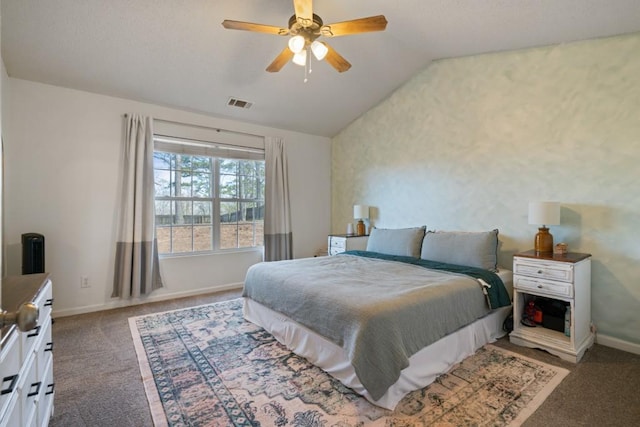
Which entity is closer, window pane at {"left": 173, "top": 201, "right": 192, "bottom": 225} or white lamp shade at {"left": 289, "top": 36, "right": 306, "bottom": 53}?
white lamp shade at {"left": 289, "top": 36, "right": 306, "bottom": 53}

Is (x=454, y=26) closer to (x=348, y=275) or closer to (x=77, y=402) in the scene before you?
(x=348, y=275)

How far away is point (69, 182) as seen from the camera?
11.7 ft

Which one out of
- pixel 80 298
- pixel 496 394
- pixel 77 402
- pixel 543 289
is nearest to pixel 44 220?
pixel 80 298

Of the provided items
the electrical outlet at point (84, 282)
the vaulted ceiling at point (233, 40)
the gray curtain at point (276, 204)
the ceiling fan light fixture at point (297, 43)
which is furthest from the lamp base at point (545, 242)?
the electrical outlet at point (84, 282)

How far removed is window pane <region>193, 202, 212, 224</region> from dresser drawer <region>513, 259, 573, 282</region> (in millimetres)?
3802

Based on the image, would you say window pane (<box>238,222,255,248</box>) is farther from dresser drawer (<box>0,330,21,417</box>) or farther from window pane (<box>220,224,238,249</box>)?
dresser drawer (<box>0,330,21,417</box>)

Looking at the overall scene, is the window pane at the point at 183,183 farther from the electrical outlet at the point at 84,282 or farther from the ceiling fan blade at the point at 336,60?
the ceiling fan blade at the point at 336,60

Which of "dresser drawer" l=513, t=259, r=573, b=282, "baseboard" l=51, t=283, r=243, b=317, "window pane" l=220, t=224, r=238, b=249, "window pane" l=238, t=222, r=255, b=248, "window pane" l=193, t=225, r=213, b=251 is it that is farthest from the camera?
"window pane" l=238, t=222, r=255, b=248

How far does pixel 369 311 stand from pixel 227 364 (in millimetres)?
1267

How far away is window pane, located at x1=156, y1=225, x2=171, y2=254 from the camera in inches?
165

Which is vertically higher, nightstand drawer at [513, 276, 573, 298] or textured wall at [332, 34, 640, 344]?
textured wall at [332, 34, 640, 344]

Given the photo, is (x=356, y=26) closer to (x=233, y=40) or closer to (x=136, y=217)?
(x=233, y=40)

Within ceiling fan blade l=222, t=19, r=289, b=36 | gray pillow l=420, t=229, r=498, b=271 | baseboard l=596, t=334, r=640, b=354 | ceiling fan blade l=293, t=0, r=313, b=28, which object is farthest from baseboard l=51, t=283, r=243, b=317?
baseboard l=596, t=334, r=640, b=354

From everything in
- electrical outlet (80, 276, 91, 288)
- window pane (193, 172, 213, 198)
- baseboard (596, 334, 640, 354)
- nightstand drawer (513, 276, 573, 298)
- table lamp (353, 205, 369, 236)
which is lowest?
baseboard (596, 334, 640, 354)
